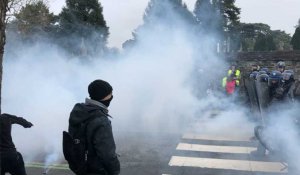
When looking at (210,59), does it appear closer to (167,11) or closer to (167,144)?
(167,11)

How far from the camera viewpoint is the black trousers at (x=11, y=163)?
4820 mm

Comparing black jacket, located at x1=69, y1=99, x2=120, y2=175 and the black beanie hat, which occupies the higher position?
the black beanie hat

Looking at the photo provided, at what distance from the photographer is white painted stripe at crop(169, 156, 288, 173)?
23.8 feet

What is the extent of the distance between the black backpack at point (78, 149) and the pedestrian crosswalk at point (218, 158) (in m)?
3.81

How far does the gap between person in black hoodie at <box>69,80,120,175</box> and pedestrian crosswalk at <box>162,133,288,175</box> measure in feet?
12.5

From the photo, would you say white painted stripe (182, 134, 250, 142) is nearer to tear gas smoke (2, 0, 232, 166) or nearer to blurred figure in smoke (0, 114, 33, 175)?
tear gas smoke (2, 0, 232, 166)

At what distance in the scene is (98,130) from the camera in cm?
332

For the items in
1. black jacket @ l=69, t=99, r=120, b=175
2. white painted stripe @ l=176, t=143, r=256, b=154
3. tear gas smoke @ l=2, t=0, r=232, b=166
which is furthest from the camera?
tear gas smoke @ l=2, t=0, r=232, b=166

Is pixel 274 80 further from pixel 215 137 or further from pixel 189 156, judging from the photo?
pixel 215 137

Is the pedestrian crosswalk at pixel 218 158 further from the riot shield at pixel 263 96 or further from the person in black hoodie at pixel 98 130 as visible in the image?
the person in black hoodie at pixel 98 130

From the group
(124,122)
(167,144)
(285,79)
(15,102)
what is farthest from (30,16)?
(285,79)

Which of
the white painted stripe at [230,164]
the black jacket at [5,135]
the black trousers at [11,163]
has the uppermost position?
the black jacket at [5,135]

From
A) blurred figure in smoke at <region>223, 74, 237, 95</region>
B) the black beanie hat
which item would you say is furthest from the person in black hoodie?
blurred figure in smoke at <region>223, 74, 237, 95</region>

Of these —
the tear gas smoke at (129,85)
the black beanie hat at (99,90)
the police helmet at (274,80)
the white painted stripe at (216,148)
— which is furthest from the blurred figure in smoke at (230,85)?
the black beanie hat at (99,90)
